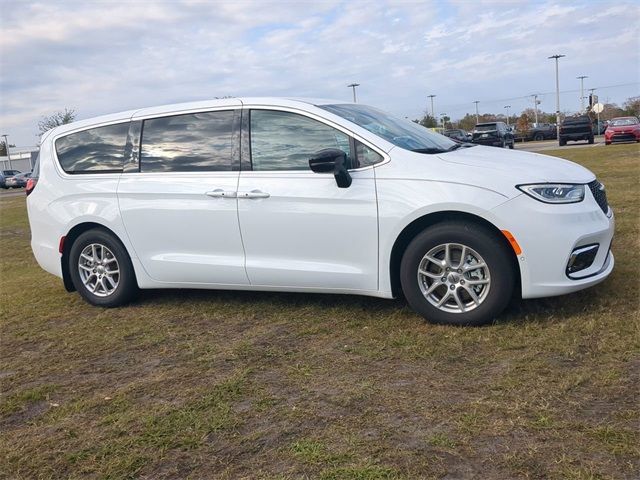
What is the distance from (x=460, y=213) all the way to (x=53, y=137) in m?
3.94

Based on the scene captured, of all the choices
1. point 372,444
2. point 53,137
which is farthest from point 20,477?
point 53,137

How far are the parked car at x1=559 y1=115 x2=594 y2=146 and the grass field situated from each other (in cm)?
3183

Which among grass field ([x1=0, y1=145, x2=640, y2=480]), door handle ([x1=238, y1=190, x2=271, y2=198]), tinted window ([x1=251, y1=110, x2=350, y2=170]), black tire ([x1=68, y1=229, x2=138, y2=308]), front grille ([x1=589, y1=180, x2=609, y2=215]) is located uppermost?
tinted window ([x1=251, y1=110, x2=350, y2=170])

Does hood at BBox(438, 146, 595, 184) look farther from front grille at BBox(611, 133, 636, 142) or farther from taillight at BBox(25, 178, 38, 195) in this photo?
front grille at BBox(611, 133, 636, 142)

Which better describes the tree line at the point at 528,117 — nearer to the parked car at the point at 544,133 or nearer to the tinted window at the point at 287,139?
the parked car at the point at 544,133

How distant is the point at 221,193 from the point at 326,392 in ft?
6.64

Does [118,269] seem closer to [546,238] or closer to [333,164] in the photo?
[333,164]

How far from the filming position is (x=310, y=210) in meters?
4.53

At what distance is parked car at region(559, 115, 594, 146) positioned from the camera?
3416cm

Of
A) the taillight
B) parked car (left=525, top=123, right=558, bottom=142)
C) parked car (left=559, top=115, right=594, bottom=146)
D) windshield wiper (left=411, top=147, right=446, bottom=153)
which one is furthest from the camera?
parked car (left=525, top=123, right=558, bottom=142)

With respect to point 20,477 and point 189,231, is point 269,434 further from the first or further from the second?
point 189,231

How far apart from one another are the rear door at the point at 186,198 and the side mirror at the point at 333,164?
2.50 feet

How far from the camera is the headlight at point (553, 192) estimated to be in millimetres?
4027

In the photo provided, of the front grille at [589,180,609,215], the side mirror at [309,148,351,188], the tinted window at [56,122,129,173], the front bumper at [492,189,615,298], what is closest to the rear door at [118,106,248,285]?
the tinted window at [56,122,129,173]
